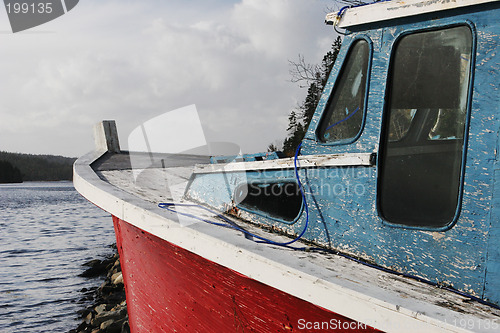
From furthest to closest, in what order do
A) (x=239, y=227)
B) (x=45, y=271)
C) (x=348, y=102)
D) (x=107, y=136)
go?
1. (x=45, y=271)
2. (x=107, y=136)
3. (x=239, y=227)
4. (x=348, y=102)

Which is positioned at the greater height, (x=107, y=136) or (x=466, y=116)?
(x=466, y=116)

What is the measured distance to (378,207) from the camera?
7.39ft

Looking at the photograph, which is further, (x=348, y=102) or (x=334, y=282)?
(x=348, y=102)

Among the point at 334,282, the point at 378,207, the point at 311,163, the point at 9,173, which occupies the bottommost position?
the point at 9,173

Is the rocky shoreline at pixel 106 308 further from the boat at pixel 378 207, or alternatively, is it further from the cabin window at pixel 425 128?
the cabin window at pixel 425 128

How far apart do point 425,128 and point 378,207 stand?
55 centimetres

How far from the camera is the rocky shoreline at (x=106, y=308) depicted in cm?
720

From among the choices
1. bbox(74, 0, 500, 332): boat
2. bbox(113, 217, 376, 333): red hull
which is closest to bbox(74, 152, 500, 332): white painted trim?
bbox(74, 0, 500, 332): boat

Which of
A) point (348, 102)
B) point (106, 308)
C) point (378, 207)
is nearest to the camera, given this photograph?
point (378, 207)

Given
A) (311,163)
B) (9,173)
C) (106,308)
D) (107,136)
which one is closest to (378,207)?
(311,163)

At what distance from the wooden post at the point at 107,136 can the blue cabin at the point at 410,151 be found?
4.83m

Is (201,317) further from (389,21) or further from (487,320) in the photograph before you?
(389,21)

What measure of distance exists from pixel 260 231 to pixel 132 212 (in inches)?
44.3

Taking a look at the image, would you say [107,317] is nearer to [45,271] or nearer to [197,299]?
[197,299]
